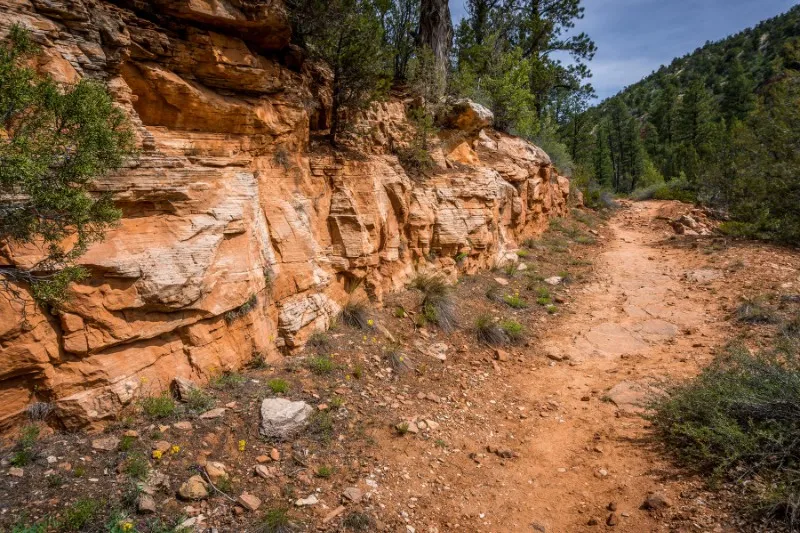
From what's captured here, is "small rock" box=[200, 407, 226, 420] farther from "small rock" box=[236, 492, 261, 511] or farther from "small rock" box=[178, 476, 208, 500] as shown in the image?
"small rock" box=[236, 492, 261, 511]

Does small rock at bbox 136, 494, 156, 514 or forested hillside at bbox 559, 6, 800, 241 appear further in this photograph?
forested hillside at bbox 559, 6, 800, 241

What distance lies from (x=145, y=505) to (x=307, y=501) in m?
Answer: 1.31

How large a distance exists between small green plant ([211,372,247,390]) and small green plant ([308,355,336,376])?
913 mm

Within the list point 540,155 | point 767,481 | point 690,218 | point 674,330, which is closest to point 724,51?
point 690,218

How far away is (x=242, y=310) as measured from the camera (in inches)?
203

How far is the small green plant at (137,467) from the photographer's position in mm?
3480

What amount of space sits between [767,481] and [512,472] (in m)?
2.25

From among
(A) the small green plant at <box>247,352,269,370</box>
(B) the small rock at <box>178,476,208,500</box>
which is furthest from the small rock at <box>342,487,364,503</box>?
(A) the small green plant at <box>247,352,269,370</box>

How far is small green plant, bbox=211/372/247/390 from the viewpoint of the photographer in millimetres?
4763

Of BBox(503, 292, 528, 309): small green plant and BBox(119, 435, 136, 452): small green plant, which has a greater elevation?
BBox(119, 435, 136, 452): small green plant

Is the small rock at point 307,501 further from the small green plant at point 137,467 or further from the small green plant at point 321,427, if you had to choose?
the small green plant at point 137,467

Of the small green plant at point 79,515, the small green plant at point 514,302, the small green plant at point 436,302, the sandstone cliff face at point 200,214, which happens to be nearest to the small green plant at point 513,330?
the small green plant at point 436,302

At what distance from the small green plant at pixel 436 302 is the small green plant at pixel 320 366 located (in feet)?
8.01

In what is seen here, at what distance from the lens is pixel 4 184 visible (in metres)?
2.89
